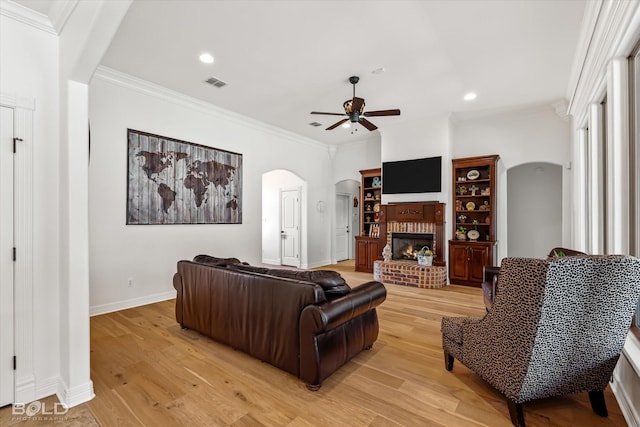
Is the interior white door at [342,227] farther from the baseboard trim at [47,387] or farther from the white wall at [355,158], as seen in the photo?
the baseboard trim at [47,387]

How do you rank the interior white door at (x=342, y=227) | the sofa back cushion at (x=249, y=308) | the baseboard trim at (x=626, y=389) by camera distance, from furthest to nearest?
1. the interior white door at (x=342, y=227)
2. the sofa back cushion at (x=249, y=308)
3. the baseboard trim at (x=626, y=389)

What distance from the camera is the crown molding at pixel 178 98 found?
404cm

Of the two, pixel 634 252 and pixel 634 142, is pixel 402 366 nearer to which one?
pixel 634 252

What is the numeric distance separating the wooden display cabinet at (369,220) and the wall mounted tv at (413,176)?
1.90 feet

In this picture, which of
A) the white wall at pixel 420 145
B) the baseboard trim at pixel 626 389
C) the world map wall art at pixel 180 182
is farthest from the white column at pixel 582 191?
the world map wall art at pixel 180 182

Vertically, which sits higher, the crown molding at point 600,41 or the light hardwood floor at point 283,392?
the crown molding at point 600,41

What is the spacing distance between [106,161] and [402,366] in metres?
4.31

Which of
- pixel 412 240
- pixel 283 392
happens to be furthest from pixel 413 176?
pixel 283 392

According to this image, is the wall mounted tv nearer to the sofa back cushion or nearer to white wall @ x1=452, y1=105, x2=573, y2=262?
white wall @ x1=452, y1=105, x2=573, y2=262

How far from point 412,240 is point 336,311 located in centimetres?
446

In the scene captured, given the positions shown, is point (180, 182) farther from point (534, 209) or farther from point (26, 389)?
point (534, 209)

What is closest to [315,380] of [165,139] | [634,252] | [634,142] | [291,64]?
[634,252]

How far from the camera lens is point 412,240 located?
20.8 feet

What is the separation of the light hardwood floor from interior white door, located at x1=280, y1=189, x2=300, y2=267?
467 centimetres
